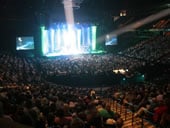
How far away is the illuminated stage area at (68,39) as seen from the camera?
42594 millimetres

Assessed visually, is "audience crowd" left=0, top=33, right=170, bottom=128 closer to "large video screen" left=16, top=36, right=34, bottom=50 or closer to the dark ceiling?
"large video screen" left=16, top=36, right=34, bottom=50

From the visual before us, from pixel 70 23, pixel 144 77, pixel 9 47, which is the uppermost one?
pixel 70 23

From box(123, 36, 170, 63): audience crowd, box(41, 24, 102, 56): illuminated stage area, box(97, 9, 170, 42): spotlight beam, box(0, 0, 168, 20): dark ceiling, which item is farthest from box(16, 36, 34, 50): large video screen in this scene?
box(123, 36, 170, 63): audience crowd

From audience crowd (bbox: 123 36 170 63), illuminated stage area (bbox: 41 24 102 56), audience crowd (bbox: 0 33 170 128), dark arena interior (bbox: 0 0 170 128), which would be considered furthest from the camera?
illuminated stage area (bbox: 41 24 102 56)

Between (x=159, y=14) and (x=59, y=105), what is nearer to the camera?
(x=59, y=105)

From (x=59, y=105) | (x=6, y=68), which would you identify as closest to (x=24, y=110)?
(x=59, y=105)

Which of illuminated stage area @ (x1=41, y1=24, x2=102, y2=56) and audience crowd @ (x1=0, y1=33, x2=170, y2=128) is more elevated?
illuminated stage area @ (x1=41, y1=24, x2=102, y2=56)

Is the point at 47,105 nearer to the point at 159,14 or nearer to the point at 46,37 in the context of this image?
the point at 46,37

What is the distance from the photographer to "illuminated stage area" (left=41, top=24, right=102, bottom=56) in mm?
42594

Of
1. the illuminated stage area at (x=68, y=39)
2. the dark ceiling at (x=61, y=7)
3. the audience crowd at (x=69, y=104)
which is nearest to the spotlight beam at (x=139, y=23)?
the dark ceiling at (x=61, y=7)

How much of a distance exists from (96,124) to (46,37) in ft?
116

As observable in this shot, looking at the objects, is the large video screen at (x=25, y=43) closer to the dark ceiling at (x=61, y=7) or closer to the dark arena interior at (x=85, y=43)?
the dark arena interior at (x=85, y=43)

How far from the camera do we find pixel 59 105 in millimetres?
9656

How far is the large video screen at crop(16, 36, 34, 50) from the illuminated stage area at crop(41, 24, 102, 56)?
1.50m
